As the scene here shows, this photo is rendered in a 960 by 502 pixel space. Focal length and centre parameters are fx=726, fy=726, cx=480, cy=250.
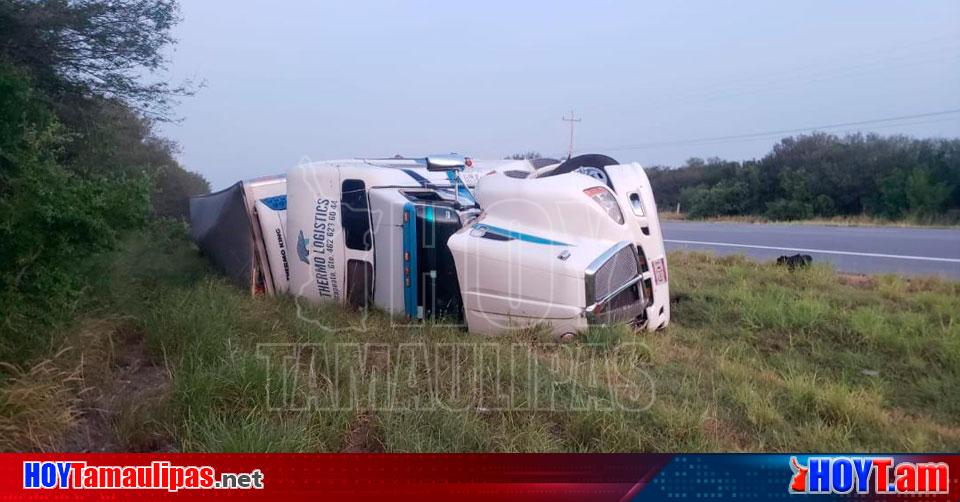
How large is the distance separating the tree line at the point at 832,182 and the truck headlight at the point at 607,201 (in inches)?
761

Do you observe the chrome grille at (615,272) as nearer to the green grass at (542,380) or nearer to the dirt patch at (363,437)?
the green grass at (542,380)

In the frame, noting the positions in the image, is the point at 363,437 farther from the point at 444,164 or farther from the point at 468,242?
the point at 444,164

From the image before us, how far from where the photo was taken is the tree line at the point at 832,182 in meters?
23.6

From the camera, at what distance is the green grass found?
12.8 feet

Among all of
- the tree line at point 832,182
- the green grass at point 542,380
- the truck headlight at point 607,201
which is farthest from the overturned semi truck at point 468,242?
the tree line at point 832,182

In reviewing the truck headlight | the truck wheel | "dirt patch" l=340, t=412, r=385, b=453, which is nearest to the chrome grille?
the truck headlight

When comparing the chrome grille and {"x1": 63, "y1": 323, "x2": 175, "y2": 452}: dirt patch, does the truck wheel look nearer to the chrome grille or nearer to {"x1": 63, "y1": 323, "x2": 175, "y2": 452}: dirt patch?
the chrome grille

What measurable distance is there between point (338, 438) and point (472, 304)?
2226mm

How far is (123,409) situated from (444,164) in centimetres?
457

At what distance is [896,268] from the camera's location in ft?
36.9

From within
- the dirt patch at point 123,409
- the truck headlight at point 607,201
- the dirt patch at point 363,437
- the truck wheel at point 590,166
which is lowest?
the dirt patch at point 363,437

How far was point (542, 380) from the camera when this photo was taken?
15.2 ft

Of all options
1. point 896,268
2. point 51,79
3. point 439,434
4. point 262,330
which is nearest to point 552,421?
point 439,434

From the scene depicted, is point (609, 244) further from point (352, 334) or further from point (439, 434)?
point (439, 434)
